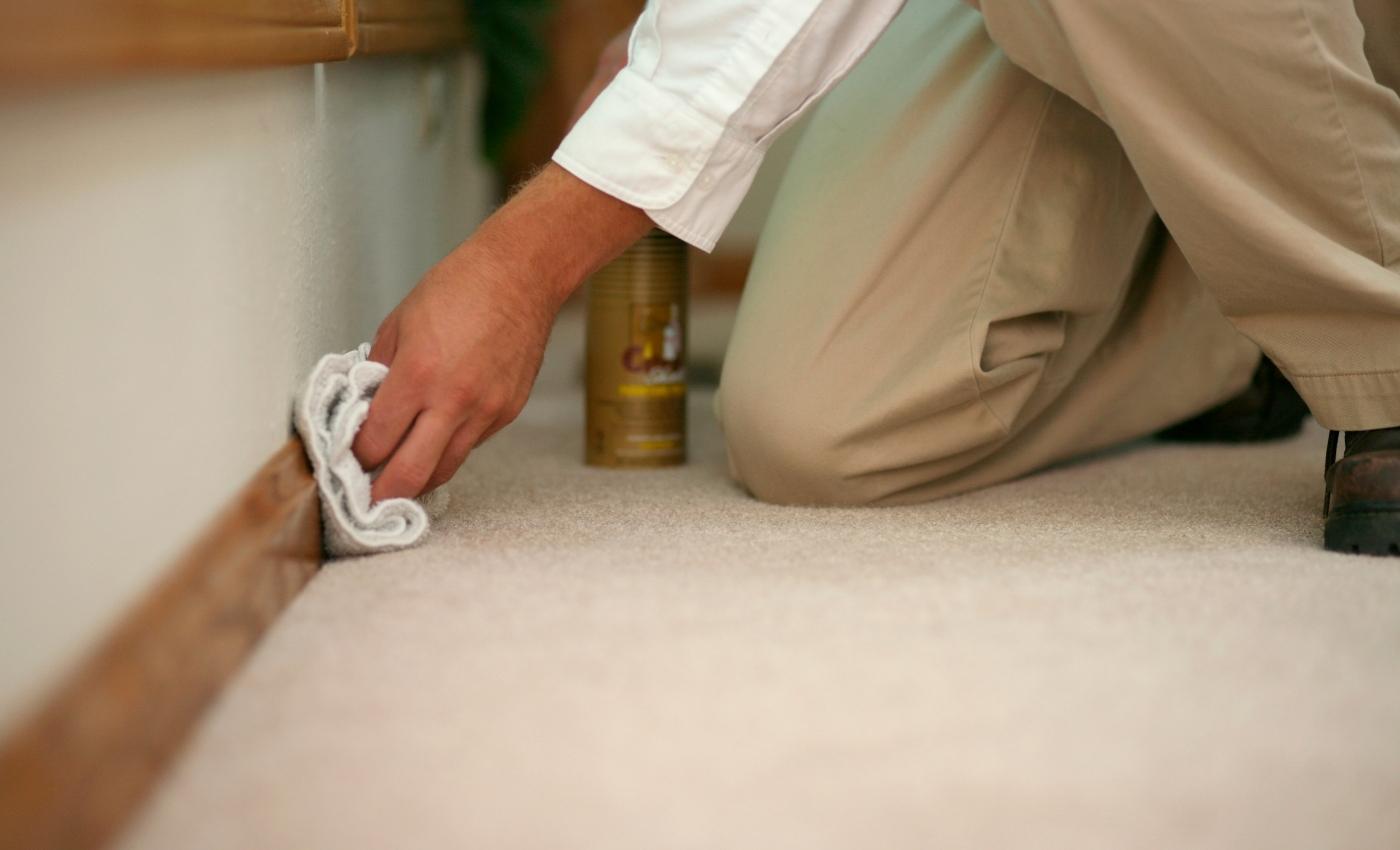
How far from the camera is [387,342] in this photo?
33.0 inches

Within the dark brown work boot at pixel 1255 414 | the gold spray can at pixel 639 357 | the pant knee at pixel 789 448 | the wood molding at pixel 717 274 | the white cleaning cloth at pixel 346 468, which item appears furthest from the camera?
the wood molding at pixel 717 274

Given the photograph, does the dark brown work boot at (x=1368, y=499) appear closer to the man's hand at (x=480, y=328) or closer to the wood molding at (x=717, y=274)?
the man's hand at (x=480, y=328)

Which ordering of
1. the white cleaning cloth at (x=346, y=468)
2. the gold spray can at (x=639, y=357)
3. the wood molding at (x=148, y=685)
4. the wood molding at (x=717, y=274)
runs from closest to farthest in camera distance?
the wood molding at (x=148, y=685) < the white cleaning cloth at (x=346, y=468) < the gold spray can at (x=639, y=357) < the wood molding at (x=717, y=274)

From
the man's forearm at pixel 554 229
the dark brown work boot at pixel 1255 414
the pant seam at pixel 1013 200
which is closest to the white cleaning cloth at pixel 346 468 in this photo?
the man's forearm at pixel 554 229

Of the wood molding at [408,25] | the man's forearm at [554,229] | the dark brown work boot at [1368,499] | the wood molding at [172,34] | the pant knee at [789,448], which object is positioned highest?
the wood molding at [172,34]

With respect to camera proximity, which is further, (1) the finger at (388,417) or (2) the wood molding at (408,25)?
(2) the wood molding at (408,25)

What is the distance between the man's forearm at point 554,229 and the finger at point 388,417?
0.10 metres

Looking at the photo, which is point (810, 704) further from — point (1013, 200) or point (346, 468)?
point (1013, 200)

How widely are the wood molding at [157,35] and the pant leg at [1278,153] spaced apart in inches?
17.5

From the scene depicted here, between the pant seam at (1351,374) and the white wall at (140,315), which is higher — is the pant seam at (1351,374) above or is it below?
below

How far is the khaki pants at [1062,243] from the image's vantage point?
2.67 ft

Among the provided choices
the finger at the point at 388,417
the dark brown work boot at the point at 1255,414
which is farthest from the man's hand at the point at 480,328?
the dark brown work boot at the point at 1255,414

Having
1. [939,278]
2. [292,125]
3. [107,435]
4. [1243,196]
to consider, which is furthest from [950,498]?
[107,435]

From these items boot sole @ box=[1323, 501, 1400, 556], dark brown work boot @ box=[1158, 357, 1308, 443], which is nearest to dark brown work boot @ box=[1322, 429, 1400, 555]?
boot sole @ box=[1323, 501, 1400, 556]
